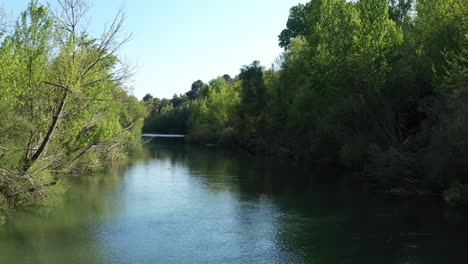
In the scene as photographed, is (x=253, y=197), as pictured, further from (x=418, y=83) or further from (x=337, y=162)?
(x=337, y=162)

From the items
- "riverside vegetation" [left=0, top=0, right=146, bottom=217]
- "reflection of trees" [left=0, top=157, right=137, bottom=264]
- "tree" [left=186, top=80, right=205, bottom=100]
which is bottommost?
"reflection of trees" [left=0, top=157, right=137, bottom=264]

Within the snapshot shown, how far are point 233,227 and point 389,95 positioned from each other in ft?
66.4

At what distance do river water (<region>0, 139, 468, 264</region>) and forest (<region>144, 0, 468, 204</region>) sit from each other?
8.69ft

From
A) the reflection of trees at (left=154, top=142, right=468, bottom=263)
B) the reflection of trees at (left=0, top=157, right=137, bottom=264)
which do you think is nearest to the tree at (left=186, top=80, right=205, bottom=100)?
the reflection of trees at (left=154, top=142, right=468, bottom=263)

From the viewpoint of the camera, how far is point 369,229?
20984 millimetres

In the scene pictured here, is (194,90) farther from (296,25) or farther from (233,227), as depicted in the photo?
(233,227)

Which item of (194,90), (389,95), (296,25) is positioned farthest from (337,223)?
(194,90)

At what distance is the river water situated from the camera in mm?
17203

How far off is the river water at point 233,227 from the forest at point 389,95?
2.65 meters

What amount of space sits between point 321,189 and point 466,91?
13.6m

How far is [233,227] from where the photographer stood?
21.7 metres

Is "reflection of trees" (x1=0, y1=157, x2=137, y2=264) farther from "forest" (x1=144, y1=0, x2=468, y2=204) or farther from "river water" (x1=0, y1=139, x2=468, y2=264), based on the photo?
"forest" (x1=144, y1=0, x2=468, y2=204)

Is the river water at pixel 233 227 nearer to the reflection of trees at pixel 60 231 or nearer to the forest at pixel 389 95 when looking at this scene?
the reflection of trees at pixel 60 231

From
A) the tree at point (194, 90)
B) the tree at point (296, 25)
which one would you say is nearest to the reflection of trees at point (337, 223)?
the tree at point (296, 25)
